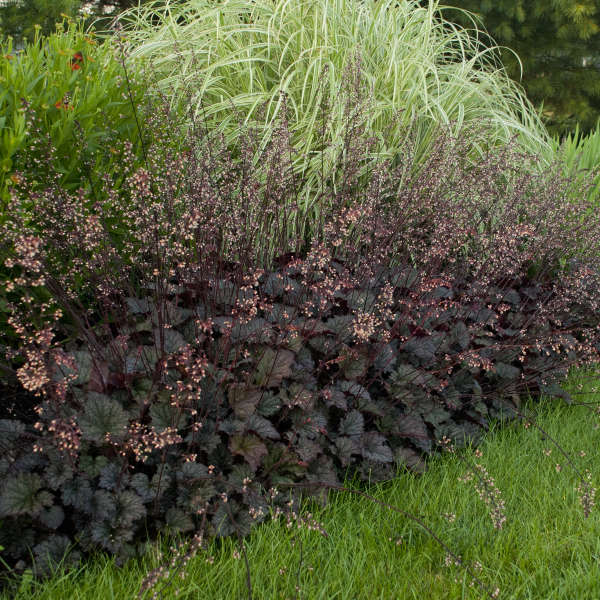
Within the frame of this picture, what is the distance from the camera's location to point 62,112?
278 centimetres

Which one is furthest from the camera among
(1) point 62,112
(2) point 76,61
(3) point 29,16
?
(3) point 29,16

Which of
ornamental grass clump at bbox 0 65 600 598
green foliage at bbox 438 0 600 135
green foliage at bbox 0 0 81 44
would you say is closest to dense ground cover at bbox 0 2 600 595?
ornamental grass clump at bbox 0 65 600 598

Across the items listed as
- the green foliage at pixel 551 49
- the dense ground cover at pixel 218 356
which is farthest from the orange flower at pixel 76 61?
the green foliage at pixel 551 49

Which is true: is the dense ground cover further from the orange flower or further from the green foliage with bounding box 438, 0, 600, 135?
the green foliage with bounding box 438, 0, 600, 135

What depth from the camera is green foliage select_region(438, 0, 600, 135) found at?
10.2 metres

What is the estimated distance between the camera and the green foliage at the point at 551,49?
33.3ft

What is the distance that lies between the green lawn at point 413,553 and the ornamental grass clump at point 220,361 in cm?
8

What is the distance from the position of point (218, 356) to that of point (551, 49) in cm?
1130

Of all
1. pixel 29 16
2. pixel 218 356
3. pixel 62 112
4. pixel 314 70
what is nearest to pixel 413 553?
pixel 218 356

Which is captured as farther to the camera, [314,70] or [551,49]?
[551,49]

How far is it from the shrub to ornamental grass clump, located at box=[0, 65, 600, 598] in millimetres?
120

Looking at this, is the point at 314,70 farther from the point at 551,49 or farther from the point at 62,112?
the point at 551,49

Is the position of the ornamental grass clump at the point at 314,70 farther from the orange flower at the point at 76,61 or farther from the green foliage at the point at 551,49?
the green foliage at the point at 551,49

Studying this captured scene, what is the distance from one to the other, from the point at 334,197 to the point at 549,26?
33.3 ft
